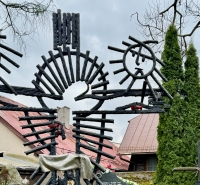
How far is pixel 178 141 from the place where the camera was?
1371 cm

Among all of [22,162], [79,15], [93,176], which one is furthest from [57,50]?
[22,162]

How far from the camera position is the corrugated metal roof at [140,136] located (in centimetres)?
1902

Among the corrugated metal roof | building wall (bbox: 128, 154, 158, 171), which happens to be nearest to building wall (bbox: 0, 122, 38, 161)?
the corrugated metal roof

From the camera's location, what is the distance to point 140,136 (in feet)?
64.5

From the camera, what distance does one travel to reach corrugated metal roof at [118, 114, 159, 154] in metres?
19.0

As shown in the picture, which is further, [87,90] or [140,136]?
[140,136]

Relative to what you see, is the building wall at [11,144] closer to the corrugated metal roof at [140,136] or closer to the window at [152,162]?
the corrugated metal roof at [140,136]

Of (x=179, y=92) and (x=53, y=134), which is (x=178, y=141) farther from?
(x=53, y=134)

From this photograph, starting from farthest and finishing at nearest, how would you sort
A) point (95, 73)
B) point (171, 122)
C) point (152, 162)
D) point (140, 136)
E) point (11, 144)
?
1. point (140, 136)
2. point (152, 162)
3. point (11, 144)
4. point (171, 122)
5. point (95, 73)

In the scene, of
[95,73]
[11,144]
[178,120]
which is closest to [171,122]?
[178,120]

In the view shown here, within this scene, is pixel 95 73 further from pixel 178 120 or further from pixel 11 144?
pixel 11 144

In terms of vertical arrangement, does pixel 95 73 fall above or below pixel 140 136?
below

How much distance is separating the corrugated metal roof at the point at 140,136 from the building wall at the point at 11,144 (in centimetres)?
407

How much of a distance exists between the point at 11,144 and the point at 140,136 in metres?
5.13
